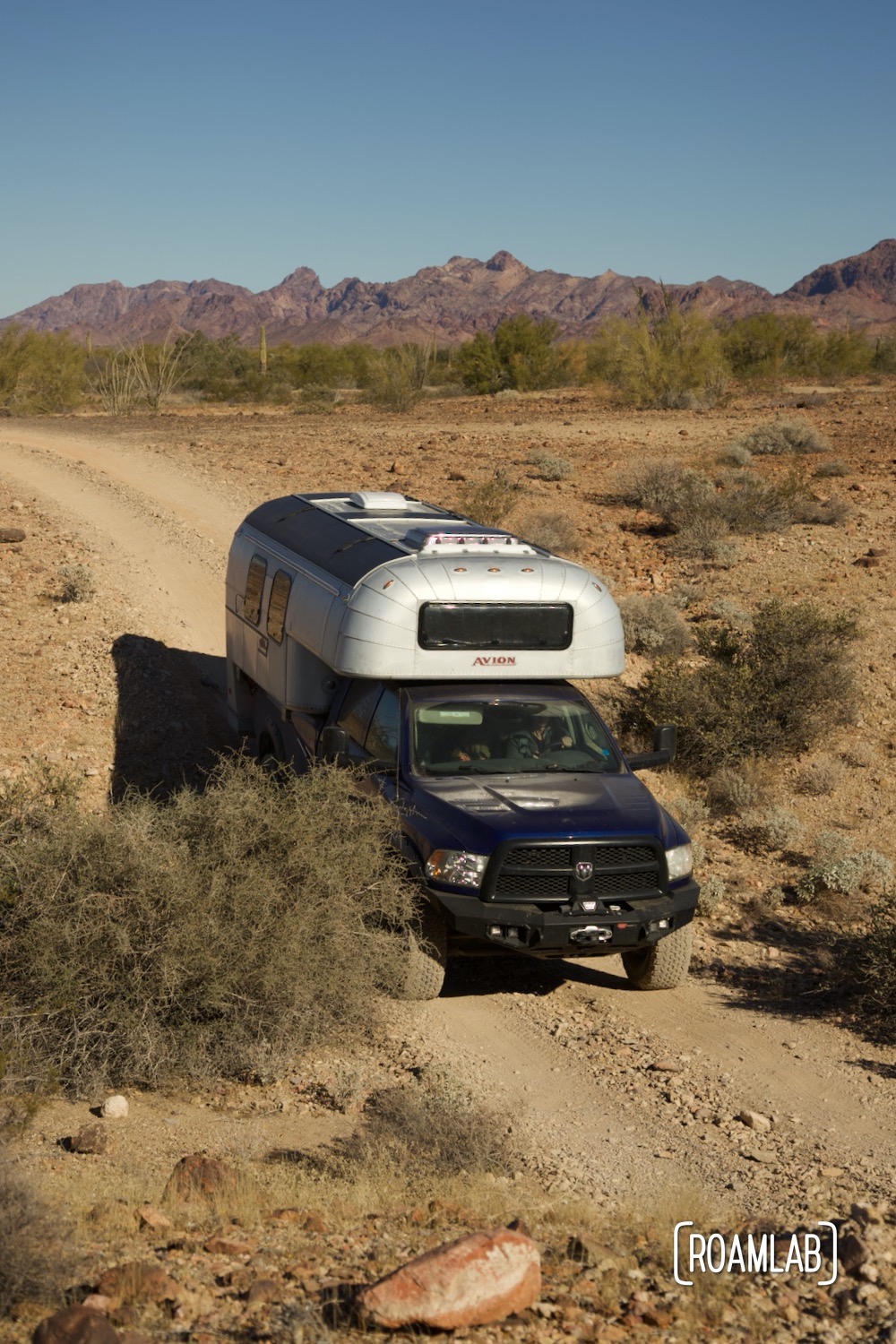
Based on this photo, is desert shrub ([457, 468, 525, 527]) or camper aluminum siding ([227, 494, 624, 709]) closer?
camper aluminum siding ([227, 494, 624, 709])

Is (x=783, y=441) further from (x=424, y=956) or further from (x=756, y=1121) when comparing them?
(x=756, y=1121)

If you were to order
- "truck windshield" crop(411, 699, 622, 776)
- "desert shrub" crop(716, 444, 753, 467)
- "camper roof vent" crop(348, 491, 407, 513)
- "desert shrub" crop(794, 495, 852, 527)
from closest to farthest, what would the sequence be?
"truck windshield" crop(411, 699, 622, 776) < "camper roof vent" crop(348, 491, 407, 513) < "desert shrub" crop(794, 495, 852, 527) < "desert shrub" crop(716, 444, 753, 467)

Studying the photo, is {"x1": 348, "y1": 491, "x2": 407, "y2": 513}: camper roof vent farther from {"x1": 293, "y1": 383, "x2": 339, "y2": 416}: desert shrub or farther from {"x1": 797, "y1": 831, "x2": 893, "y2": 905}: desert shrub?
{"x1": 293, "y1": 383, "x2": 339, "y2": 416}: desert shrub

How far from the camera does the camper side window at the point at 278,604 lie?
1045 centimetres

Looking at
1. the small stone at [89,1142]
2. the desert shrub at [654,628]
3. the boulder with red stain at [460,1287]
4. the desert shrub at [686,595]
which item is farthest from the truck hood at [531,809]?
the desert shrub at [686,595]

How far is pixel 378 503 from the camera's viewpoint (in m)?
11.3

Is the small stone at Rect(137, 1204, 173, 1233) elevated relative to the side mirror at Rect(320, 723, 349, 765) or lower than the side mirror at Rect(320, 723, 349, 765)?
lower

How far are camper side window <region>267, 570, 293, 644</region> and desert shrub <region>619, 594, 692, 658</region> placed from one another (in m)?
5.23

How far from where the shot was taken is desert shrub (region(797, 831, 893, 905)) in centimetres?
1031

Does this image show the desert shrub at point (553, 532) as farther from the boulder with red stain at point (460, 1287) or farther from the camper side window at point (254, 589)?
the boulder with red stain at point (460, 1287)

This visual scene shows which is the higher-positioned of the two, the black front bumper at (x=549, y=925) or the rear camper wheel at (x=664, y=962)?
the black front bumper at (x=549, y=925)

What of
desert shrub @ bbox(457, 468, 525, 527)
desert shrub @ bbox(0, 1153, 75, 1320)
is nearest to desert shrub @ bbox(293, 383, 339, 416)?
desert shrub @ bbox(457, 468, 525, 527)

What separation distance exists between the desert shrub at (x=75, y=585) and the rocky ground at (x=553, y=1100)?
0.57 ft

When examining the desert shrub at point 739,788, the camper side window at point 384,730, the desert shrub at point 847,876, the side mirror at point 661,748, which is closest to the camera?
the camper side window at point 384,730
